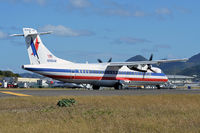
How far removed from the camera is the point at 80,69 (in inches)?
1994

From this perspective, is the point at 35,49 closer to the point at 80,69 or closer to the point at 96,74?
the point at 80,69

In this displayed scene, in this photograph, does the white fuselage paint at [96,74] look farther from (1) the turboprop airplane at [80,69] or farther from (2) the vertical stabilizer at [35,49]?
(2) the vertical stabilizer at [35,49]

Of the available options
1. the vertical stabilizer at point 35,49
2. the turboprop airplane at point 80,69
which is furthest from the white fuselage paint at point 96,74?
the vertical stabilizer at point 35,49

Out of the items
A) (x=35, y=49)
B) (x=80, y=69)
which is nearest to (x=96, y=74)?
(x=80, y=69)

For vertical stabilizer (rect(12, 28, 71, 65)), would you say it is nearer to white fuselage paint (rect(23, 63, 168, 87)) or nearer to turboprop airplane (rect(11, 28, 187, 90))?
turboprop airplane (rect(11, 28, 187, 90))

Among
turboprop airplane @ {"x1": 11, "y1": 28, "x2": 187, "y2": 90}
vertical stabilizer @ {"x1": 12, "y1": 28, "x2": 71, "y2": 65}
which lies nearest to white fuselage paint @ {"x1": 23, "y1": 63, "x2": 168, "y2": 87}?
turboprop airplane @ {"x1": 11, "y1": 28, "x2": 187, "y2": 90}

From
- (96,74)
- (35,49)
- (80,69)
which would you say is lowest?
(96,74)

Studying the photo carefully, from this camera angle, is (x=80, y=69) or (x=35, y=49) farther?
(x=80, y=69)

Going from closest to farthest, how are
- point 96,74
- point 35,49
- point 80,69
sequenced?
point 35,49 → point 80,69 → point 96,74

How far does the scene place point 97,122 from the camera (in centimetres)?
1441

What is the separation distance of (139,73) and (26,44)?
2150 centimetres

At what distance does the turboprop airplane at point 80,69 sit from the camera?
4834 centimetres

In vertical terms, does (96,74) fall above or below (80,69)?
below

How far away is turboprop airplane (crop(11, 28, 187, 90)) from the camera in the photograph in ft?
159
